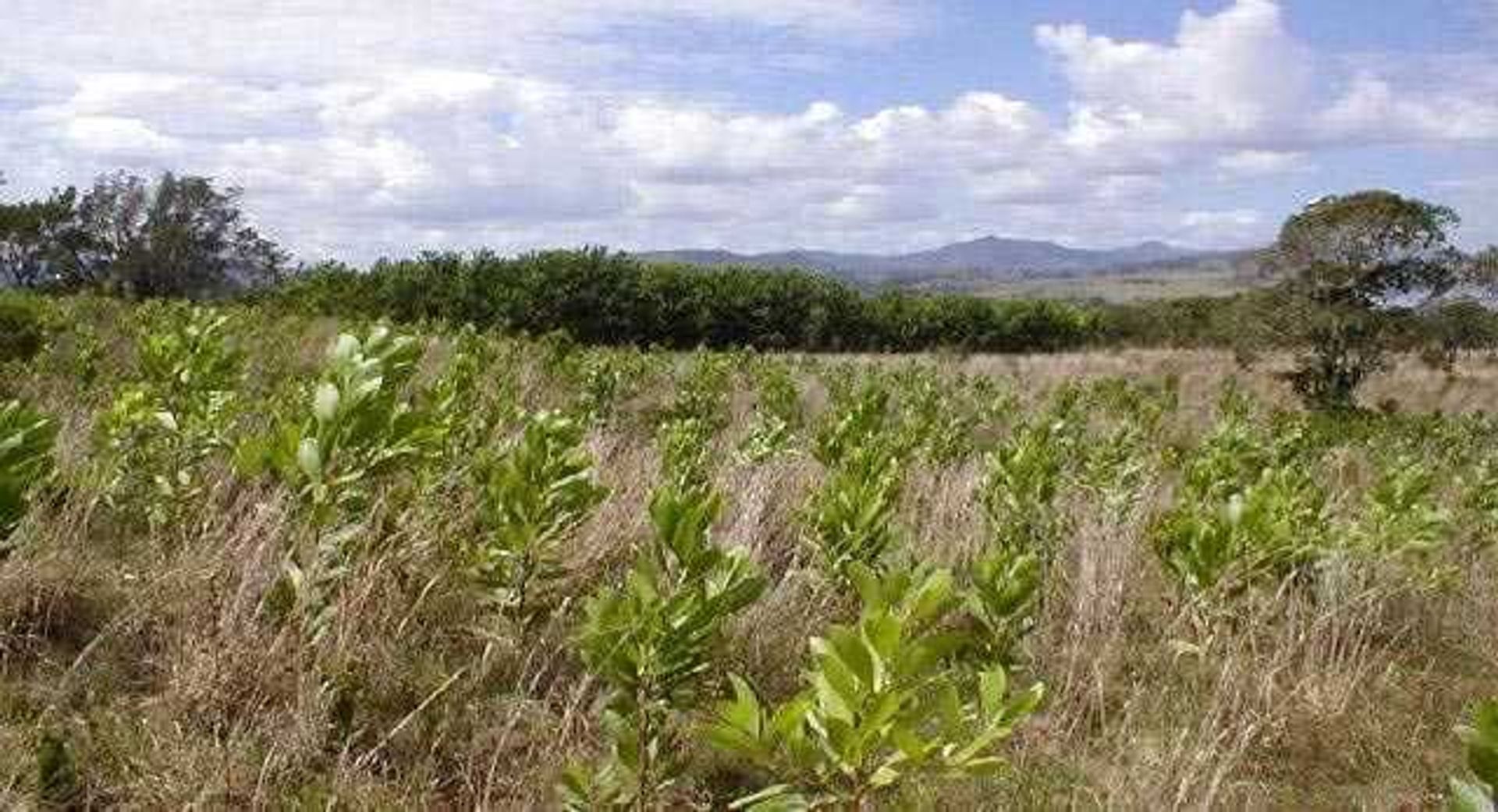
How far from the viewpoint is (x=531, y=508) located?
4047mm

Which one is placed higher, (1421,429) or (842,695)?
(842,695)

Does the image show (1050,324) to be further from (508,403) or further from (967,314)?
(508,403)

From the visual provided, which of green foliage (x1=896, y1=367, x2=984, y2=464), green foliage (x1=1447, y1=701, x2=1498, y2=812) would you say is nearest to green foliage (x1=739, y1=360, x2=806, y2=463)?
green foliage (x1=896, y1=367, x2=984, y2=464)

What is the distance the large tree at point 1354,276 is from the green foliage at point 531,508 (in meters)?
19.6

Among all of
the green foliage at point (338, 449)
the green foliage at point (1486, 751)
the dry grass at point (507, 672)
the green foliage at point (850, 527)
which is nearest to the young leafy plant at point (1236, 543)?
the dry grass at point (507, 672)

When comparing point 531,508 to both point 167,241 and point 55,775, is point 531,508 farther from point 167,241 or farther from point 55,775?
point 167,241

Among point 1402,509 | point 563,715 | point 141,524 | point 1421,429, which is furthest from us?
point 1421,429

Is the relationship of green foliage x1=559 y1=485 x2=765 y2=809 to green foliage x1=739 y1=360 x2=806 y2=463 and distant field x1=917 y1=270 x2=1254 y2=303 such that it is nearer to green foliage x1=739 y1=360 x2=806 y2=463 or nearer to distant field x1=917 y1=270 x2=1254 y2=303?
green foliage x1=739 y1=360 x2=806 y2=463

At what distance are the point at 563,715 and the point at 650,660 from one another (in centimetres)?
104

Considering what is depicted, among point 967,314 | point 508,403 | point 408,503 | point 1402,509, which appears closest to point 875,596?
point 408,503

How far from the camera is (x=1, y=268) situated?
1754 inches

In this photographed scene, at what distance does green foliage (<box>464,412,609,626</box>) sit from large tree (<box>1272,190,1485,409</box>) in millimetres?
19587

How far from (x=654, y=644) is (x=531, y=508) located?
117cm

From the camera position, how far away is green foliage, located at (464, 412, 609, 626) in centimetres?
403
